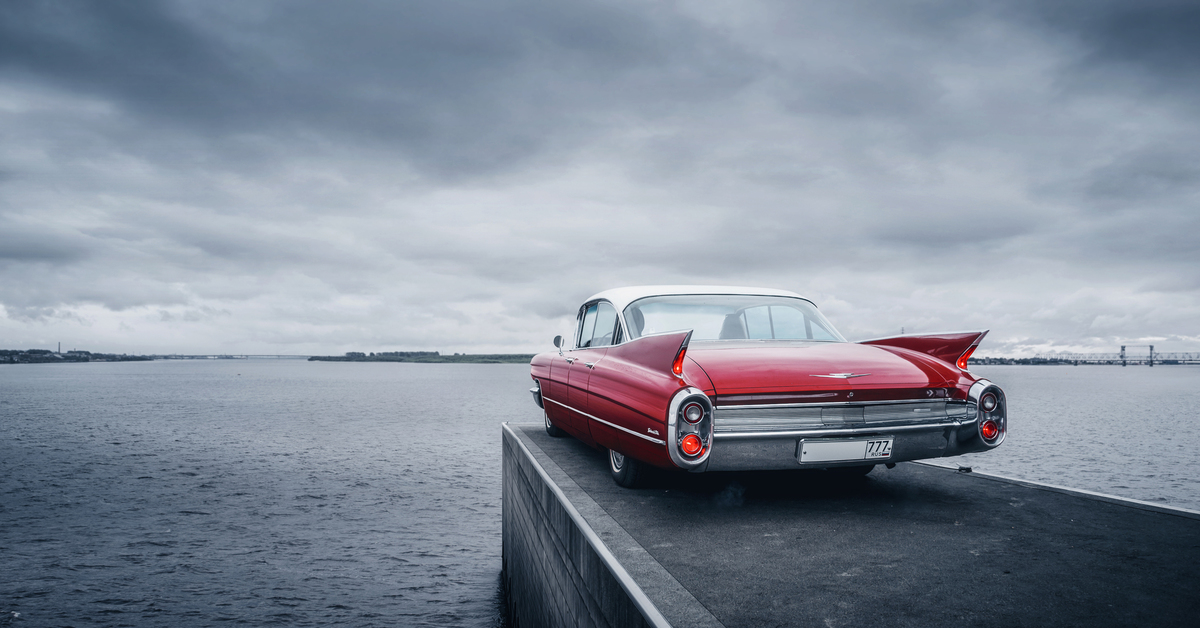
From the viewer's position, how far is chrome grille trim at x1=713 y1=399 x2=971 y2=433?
13.1 ft

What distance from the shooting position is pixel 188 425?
36656 millimetres

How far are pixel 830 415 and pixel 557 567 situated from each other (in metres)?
2.00

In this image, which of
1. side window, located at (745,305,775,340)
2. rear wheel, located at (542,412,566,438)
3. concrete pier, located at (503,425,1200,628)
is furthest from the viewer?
rear wheel, located at (542,412,566,438)

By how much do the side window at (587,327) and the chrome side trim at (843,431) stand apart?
2.83 meters

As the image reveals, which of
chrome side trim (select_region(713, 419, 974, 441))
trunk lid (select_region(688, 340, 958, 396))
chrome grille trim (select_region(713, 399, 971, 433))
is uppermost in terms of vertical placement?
trunk lid (select_region(688, 340, 958, 396))

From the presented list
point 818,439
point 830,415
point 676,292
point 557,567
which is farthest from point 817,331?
point 557,567

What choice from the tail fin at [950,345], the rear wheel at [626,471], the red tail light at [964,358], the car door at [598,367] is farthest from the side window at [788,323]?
the rear wheel at [626,471]

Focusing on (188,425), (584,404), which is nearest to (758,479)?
(584,404)

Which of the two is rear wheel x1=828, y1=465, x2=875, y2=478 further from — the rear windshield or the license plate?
the license plate

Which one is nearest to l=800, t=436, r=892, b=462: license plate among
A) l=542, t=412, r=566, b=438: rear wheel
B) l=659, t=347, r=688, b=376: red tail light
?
l=659, t=347, r=688, b=376: red tail light

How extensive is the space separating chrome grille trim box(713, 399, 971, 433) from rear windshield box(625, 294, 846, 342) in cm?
125

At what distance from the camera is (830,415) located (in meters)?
4.11

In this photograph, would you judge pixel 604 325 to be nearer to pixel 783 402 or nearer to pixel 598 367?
pixel 598 367

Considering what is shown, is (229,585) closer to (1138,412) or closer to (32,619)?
(32,619)
